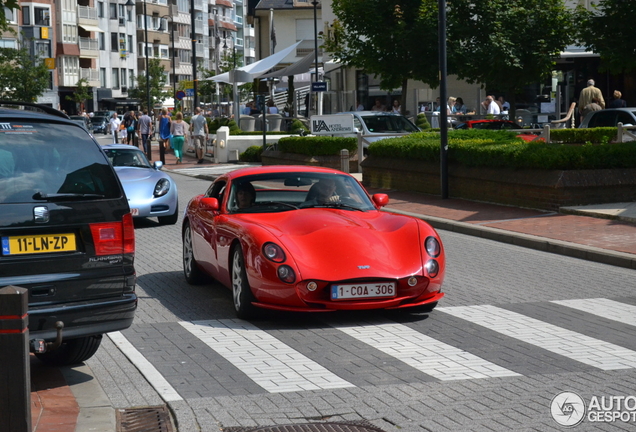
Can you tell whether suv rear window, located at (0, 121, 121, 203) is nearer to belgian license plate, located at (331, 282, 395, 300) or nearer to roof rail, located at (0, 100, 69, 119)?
roof rail, located at (0, 100, 69, 119)

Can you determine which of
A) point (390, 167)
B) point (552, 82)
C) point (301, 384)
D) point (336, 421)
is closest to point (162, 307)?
point (301, 384)

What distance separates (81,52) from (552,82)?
64.9 m

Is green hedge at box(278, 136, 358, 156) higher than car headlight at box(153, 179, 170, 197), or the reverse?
green hedge at box(278, 136, 358, 156)

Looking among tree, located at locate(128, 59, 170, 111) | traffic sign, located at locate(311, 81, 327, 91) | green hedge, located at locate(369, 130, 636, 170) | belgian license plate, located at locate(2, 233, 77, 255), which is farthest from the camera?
tree, located at locate(128, 59, 170, 111)

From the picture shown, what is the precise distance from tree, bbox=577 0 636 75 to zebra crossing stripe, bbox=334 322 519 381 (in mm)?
13197

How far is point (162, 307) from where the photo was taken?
9.73 m

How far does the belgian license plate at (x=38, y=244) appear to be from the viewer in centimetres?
617

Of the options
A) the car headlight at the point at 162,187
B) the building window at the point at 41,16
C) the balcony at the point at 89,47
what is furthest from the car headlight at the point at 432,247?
the balcony at the point at 89,47

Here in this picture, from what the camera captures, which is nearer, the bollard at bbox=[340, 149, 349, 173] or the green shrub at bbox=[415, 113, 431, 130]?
the bollard at bbox=[340, 149, 349, 173]

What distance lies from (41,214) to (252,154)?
2994 centimetres

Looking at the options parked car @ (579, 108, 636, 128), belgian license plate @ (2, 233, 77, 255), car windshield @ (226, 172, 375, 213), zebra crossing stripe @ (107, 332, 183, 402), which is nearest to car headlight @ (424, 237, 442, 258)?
car windshield @ (226, 172, 375, 213)

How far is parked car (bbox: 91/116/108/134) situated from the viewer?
277 feet

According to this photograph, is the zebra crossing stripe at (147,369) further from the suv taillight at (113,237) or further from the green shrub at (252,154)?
the green shrub at (252,154)

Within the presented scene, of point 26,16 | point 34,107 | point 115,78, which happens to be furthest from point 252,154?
point 115,78
